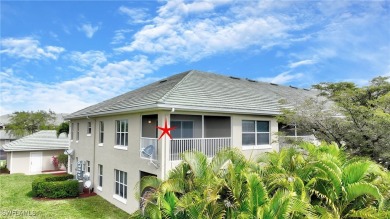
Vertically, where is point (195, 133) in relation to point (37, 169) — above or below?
above

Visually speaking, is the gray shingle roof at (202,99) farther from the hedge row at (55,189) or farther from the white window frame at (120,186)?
the hedge row at (55,189)

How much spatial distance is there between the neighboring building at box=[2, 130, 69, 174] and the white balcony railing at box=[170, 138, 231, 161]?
23976 millimetres

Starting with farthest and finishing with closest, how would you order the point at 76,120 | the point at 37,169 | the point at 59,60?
the point at 37,169, the point at 76,120, the point at 59,60

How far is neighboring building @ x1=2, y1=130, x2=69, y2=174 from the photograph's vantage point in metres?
28.1

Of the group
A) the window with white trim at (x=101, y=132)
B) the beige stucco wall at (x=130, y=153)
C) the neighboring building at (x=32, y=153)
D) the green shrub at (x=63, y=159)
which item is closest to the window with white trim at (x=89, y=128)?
the beige stucco wall at (x=130, y=153)

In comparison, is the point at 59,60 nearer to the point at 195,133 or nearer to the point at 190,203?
the point at 195,133

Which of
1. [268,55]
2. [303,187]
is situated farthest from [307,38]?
[303,187]

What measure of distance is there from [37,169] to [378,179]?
1261 inches

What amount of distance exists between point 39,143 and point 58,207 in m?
17.6

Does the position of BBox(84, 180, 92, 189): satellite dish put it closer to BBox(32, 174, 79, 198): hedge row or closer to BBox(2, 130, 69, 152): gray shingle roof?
BBox(32, 174, 79, 198): hedge row

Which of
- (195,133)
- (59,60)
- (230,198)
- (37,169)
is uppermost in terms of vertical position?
(59,60)

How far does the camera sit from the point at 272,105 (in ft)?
53.7

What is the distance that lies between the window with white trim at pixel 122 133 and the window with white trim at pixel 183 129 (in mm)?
3468

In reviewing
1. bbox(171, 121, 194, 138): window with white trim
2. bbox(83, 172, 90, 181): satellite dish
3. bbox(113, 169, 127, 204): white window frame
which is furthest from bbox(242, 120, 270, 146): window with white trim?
bbox(83, 172, 90, 181): satellite dish
